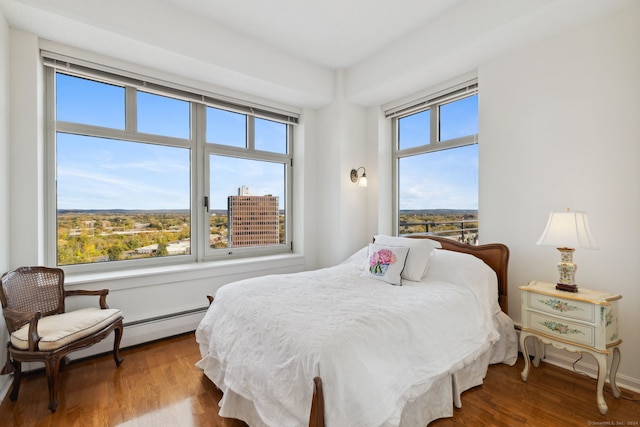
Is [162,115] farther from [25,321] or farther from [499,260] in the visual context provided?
[499,260]

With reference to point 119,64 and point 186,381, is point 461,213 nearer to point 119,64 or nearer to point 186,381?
point 186,381

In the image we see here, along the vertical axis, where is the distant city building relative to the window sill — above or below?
above

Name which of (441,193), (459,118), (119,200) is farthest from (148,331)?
(459,118)

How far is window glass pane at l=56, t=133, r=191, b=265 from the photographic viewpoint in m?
2.70

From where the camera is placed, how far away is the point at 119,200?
116 inches

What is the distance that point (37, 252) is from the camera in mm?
2346

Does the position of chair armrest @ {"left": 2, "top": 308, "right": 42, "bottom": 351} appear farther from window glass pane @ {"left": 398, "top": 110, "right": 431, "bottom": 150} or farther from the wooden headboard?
window glass pane @ {"left": 398, "top": 110, "right": 431, "bottom": 150}

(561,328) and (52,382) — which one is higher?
(561,328)

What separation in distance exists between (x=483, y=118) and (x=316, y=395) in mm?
2785

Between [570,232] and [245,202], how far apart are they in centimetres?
309

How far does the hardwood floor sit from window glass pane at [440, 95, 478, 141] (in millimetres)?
2199

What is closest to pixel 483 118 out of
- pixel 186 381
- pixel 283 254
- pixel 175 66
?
pixel 283 254

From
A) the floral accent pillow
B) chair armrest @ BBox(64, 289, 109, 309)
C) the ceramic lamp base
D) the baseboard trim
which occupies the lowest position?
the baseboard trim

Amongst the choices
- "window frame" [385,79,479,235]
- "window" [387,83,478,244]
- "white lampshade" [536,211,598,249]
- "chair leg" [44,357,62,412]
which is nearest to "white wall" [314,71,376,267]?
"window frame" [385,79,479,235]
